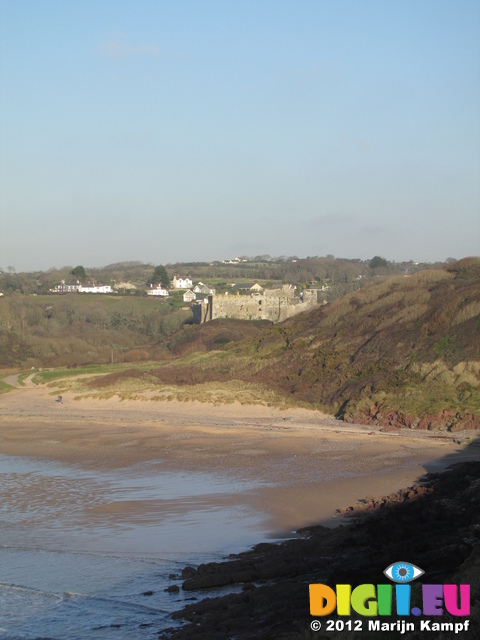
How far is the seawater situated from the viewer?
10656 millimetres

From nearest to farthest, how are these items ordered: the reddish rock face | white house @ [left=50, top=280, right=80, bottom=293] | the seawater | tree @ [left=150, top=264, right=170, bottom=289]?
the seawater, the reddish rock face, white house @ [left=50, top=280, right=80, bottom=293], tree @ [left=150, top=264, right=170, bottom=289]

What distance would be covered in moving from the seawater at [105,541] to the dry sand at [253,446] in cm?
91

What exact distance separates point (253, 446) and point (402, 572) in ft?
46.2

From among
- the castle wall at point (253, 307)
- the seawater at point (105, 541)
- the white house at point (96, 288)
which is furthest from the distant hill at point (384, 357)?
the white house at point (96, 288)

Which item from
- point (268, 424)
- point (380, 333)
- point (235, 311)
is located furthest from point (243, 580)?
point (235, 311)

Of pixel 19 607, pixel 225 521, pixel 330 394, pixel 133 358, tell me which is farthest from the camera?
pixel 133 358

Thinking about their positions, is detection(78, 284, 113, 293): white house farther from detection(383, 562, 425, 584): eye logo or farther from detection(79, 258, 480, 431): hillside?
detection(383, 562, 425, 584): eye logo

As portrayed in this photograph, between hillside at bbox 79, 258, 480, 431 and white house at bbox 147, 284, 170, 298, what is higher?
white house at bbox 147, 284, 170, 298

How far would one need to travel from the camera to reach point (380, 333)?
3494cm

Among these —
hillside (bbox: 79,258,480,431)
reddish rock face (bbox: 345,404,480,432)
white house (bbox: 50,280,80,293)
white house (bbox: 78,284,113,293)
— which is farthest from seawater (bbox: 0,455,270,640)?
white house (bbox: 78,284,113,293)

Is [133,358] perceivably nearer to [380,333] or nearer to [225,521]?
[380,333]

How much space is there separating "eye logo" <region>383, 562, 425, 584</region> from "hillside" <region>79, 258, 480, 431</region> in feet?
51.5

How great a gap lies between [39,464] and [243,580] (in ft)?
38.9

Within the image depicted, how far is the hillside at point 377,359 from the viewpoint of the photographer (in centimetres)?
2758
